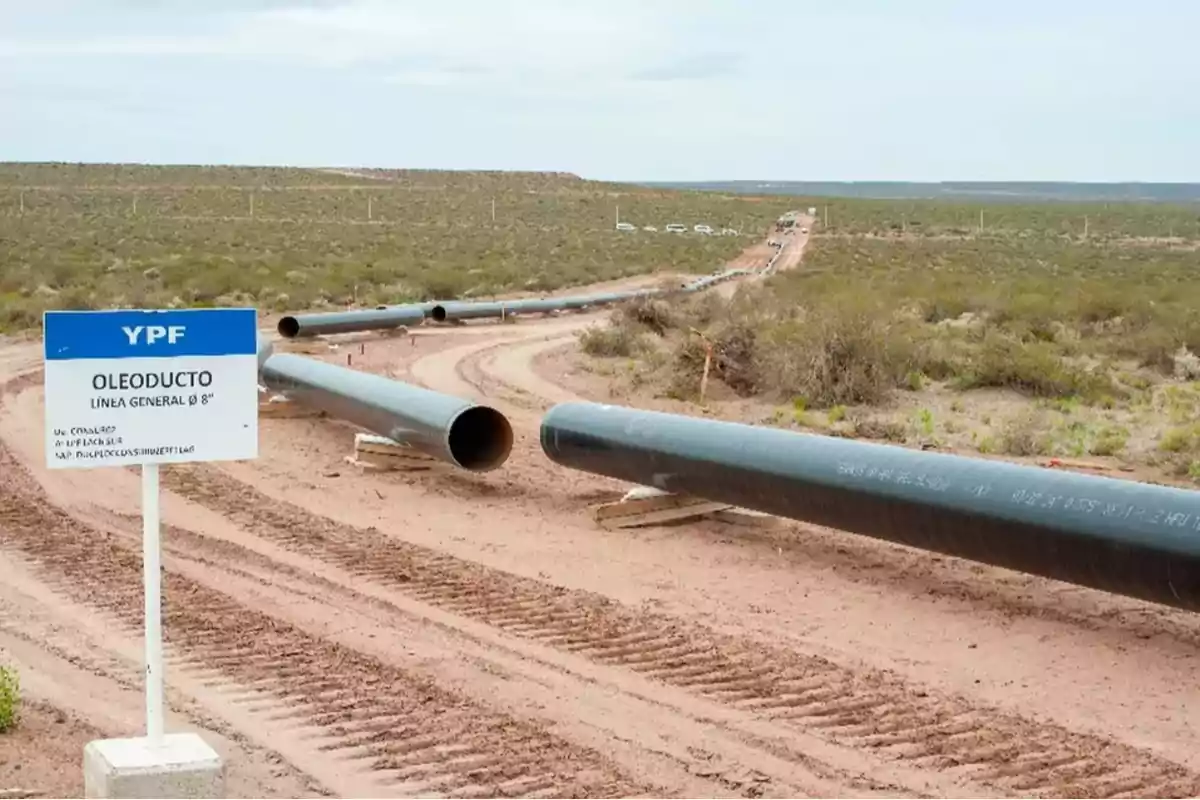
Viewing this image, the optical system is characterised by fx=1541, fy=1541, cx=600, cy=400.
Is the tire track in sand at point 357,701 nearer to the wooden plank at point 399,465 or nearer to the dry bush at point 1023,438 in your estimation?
the wooden plank at point 399,465

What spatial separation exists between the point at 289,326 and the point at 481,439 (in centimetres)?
1448

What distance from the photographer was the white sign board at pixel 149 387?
5.96 m

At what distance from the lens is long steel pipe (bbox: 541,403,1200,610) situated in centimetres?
910

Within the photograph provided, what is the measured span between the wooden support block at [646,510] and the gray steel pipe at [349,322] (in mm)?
16644

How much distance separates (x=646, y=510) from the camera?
42.3ft

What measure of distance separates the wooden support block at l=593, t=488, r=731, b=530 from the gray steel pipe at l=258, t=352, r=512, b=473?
187cm

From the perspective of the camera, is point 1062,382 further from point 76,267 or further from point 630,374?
point 76,267

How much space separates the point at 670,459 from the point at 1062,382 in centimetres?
1039

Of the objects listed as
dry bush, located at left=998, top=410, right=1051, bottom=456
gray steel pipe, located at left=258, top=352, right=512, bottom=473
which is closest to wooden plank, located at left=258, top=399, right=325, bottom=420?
gray steel pipe, located at left=258, top=352, right=512, bottom=473

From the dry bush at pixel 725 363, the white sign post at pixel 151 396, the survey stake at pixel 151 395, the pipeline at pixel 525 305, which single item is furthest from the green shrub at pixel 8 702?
the pipeline at pixel 525 305

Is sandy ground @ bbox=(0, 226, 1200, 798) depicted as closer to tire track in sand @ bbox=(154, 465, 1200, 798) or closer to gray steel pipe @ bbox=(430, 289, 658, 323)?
tire track in sand @ bbox=(154, 465, 1200, 798)

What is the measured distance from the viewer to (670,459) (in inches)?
494

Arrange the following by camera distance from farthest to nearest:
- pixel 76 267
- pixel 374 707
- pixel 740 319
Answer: pixel 76 267, pixel 740 319, pixel 374 707

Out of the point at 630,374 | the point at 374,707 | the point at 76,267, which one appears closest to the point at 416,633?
the point at 374,707
